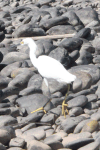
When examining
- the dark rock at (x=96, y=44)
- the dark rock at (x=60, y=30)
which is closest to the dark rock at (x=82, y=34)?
the dark rock at (x=96, y=44)

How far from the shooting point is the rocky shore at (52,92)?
3836 millimetres

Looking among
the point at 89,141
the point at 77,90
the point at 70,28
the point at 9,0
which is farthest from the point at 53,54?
the point at 9,0

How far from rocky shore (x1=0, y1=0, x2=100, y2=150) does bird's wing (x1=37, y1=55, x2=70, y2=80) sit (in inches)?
17.7

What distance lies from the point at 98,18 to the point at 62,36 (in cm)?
276

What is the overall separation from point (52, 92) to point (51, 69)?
0.64 meters

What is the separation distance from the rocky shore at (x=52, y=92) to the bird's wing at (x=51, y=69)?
0.45m

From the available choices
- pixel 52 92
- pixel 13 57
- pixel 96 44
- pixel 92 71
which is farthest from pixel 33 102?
pixel 96 44

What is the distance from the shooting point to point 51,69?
551 cm

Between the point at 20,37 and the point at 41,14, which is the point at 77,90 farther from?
the point at 41,14

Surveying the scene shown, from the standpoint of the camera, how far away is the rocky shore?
3836 mm

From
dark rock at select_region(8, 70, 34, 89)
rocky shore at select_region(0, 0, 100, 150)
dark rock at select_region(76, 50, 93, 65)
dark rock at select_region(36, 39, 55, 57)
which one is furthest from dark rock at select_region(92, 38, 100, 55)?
dark rock at select_region(8, 70, 34, 89)

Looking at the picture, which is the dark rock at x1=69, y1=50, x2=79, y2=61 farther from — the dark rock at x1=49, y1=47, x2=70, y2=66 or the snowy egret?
the snowy egret

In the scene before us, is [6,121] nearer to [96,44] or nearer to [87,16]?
[96,44]

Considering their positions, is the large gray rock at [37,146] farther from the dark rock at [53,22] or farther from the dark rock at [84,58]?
the dark rock at [53,22]
